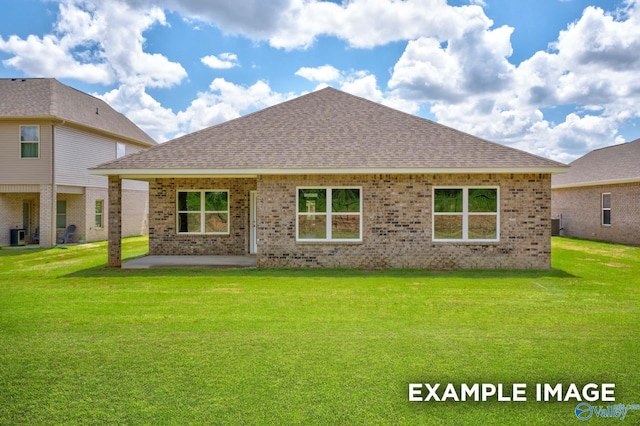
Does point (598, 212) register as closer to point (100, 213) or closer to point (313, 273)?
point (313, 273)

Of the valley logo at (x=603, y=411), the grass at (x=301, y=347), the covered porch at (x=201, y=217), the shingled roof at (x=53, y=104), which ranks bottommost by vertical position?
Answer: the valley logo at (x=603, y=411)

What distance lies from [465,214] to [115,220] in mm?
10077

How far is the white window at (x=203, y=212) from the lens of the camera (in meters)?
17.0

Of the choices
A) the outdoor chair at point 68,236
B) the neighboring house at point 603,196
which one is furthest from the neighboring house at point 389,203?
the neighboring house at point 603,196

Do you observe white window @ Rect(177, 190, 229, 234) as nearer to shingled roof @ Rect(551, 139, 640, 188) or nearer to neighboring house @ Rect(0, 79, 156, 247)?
neighboring house @ Rect(0, 79, 156, 247)

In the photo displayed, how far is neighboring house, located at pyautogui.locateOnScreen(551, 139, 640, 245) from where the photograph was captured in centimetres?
2205

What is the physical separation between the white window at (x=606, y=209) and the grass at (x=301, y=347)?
15.0m

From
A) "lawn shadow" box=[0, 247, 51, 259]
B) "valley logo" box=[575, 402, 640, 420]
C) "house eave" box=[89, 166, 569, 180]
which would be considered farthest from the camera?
"lawn shadow" box=[0, 247, 51, 259]

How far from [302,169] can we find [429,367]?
848cm

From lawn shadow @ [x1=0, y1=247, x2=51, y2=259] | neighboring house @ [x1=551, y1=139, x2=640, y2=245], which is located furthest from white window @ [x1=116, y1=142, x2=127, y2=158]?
neighboring house @ [x1=551, y1=139, x2=640, y2=245]

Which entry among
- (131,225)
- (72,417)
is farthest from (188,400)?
(131,225)

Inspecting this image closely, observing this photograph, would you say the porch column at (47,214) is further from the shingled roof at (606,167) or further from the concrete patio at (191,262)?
the shingled roof at (606,167)

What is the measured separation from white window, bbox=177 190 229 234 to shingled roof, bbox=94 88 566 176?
239cm

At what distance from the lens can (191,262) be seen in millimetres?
14844
